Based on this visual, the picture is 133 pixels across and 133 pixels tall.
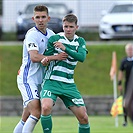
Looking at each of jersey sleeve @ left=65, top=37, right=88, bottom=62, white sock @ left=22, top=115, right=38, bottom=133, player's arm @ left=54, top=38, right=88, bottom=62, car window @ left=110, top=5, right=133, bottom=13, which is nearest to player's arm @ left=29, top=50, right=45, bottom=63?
player's arm @ left=54, top=38, right=88, bottom=62

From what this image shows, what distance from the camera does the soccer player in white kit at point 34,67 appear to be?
1042 centimetres

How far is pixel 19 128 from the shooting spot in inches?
427

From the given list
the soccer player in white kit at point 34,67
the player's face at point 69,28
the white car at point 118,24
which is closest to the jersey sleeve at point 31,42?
the soccer player in white kit at point 34,67

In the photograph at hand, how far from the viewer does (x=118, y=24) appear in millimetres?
27531

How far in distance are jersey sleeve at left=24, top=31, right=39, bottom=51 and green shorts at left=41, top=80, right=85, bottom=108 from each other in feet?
1.70

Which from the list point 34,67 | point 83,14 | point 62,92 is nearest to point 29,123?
point 62,92

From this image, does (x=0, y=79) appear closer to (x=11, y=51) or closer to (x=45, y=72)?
(x=11, y=51)

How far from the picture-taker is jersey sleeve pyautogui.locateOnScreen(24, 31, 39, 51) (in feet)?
34.3

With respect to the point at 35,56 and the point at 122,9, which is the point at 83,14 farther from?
the point at 35,56

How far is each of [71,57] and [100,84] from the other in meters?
15.4

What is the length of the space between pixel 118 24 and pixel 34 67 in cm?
1713

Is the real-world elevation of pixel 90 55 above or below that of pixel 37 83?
below

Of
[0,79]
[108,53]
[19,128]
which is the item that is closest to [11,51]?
[0,79]

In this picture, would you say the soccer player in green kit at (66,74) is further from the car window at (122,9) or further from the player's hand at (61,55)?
the car window at (122,9)
